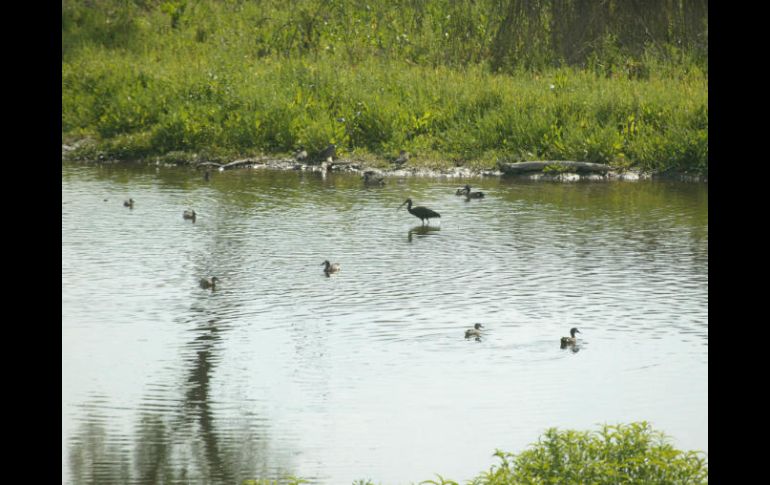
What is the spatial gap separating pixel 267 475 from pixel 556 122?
52.8 feet

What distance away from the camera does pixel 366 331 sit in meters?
12.2

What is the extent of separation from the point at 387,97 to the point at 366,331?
45.3 feet

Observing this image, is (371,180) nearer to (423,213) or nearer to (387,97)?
(387,97)

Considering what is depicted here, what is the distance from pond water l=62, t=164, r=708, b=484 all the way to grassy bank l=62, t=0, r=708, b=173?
123 inches

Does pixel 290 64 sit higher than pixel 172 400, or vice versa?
pixel 290 64

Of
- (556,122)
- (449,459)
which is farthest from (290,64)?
(449,459)

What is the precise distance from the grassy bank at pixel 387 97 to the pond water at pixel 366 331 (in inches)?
123


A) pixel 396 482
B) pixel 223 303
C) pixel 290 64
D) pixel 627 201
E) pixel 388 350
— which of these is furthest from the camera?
pixel 290 64

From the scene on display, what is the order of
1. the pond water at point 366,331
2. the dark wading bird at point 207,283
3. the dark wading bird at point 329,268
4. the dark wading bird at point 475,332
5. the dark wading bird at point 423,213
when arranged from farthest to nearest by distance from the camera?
the dark wading bird at point 423,213 < the dark wading bird at point 329,268 < the dark wading bird at point 207,283 < the dark wading bird at point 475,332 < the pond water at point 366,331

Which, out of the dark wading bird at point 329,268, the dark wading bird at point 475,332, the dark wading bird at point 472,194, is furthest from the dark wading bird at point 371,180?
the dark wading bird at point 475,332

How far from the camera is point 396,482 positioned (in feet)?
27.6

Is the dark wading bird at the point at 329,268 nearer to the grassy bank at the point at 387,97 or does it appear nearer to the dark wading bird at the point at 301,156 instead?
the grassy bank at the point at 387,97

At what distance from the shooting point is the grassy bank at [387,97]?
76.8ft

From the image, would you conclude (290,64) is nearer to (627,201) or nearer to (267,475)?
(627,201)
